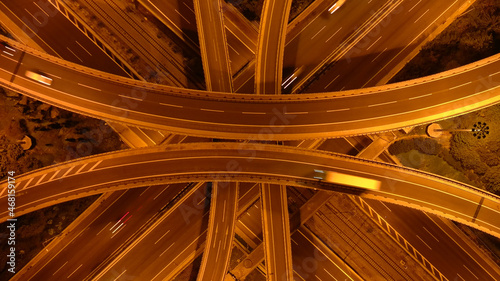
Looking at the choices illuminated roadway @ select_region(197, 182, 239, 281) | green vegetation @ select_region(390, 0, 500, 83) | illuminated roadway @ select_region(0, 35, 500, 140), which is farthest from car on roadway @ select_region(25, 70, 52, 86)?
green vegetation @ select_region(390, 0, 500, 83)

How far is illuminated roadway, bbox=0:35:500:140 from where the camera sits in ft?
132

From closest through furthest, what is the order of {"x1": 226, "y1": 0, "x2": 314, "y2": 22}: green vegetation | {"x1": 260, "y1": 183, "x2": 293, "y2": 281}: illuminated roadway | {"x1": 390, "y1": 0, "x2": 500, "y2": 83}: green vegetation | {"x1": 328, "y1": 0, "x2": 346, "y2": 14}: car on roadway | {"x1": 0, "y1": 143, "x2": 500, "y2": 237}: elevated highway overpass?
{"x1": 0, "y1": 143, "x2": 500, "y2": 237}: elevated highway overpass → {"x1": 260, "y1": 183, "x2": 293, "y2": 281}: illuminated roadway → {"x1": 390, "y1": 0, "x2": 500, "y2": 83}: green vegetation → {"x1": 328, "y1": 0, "x2": 346, "y2": 14}: car on roadway → {"x1": 226, "y1": 0, "x2": 314, "y2": 22}: green vegetation

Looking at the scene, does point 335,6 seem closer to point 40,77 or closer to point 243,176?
point 243,176

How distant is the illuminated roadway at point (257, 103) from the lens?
4022 cm

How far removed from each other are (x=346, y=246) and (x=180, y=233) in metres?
28.4

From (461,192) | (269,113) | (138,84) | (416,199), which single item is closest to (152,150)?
(138,84)

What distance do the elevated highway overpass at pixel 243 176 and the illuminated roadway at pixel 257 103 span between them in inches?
129

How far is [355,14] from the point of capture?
4806 centimetres

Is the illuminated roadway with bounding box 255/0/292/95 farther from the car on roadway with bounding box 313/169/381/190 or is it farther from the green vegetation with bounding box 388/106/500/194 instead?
the green vegetation with bounding box 388/106/500/194

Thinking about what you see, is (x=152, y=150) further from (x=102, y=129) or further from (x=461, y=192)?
(x=461, y=192)

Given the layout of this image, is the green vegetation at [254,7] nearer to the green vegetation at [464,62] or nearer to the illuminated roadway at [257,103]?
the illuminated roadway at [257,103]

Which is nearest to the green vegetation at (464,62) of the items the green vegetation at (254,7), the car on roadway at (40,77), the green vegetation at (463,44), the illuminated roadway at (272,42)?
the green vegetation at (463,44)

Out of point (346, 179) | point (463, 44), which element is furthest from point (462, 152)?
point (346, 179)

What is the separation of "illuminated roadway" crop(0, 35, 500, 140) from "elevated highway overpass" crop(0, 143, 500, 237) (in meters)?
3.28
